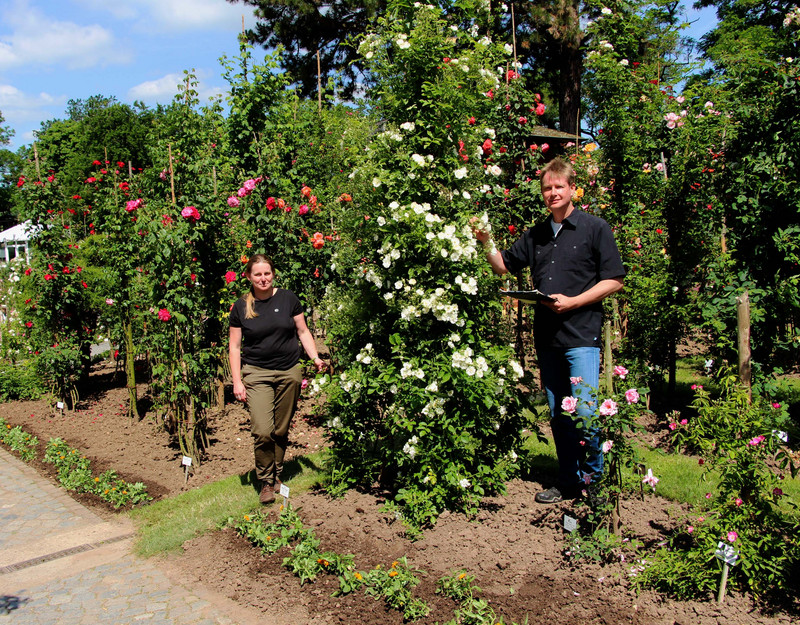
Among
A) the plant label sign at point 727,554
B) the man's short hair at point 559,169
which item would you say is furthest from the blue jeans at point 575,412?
the man's short hair at point 559,169

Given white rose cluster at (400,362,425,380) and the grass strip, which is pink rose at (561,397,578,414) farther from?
the grass strip

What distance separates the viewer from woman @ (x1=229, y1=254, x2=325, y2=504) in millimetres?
4387

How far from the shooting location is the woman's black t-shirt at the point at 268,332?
441 cm

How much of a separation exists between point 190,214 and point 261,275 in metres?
1.33

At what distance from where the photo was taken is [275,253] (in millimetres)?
6082

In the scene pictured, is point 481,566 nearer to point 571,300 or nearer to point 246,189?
point 571,300

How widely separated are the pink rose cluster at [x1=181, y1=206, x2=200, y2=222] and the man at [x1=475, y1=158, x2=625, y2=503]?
280 centimetres

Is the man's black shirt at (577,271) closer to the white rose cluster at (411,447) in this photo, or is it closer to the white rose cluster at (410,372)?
the white rose cluster at (410,372)

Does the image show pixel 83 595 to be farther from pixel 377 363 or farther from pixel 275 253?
pixel 275 253

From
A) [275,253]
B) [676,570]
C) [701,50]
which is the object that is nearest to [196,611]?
[676,570]

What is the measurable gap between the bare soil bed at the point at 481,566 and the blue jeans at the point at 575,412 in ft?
0.78

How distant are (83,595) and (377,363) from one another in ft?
7.02

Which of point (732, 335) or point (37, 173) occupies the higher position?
point (37, 173)

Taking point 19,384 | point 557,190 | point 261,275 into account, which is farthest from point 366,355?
point 19,384
